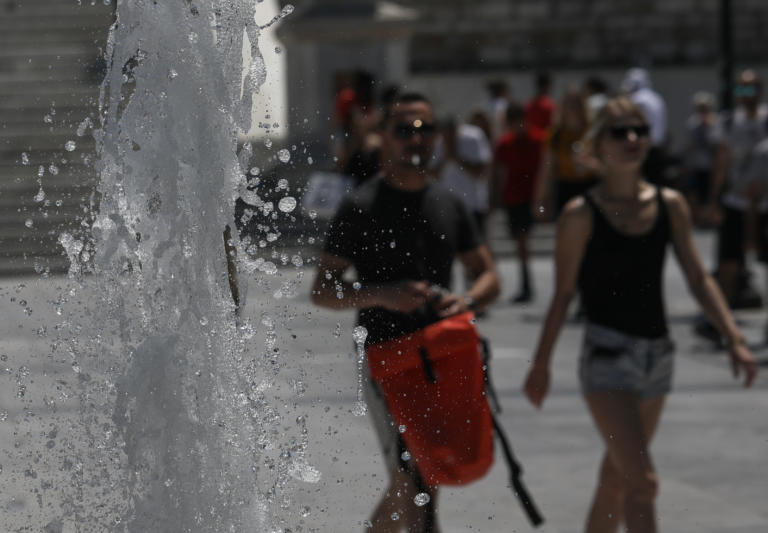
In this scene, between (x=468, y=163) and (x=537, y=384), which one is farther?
(x=468, y=163)

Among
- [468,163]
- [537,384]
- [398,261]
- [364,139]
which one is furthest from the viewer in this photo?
[468,163]

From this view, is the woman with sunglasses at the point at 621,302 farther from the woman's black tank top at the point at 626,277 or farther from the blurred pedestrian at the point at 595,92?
the blurred pedestrian at the point at 595,92

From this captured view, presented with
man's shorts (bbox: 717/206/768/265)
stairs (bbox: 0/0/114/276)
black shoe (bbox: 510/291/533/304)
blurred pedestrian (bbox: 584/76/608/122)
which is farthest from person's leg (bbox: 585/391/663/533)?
stairs (bbox: 0/0/114/276)

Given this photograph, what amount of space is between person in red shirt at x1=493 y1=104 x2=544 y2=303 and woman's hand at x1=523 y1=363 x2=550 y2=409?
24.4ft

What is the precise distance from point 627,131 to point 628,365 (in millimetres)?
808

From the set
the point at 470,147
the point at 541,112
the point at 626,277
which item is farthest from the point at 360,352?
the point at 541,112

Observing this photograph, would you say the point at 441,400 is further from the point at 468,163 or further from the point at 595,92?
the point at 595,92

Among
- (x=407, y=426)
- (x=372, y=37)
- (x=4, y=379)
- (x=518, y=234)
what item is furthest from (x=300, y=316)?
(x=407, y=426)

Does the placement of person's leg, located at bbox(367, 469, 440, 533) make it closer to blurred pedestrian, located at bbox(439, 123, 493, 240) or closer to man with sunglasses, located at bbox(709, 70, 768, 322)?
man with sunglasses, located at bbox(709, 70, 768, 322)

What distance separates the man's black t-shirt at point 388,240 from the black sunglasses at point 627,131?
2.51 ft

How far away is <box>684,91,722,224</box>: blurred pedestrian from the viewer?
655 inches

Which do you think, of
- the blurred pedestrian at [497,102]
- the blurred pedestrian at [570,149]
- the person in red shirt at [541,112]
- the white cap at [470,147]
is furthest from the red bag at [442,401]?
the blurred pedestrian at [497,102]

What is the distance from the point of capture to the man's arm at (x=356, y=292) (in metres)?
4.39

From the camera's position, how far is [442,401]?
171 inches
